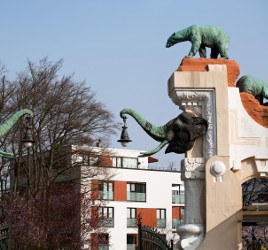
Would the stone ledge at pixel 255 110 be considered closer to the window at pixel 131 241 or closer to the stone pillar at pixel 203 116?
the stone pillar at pixel 203 116

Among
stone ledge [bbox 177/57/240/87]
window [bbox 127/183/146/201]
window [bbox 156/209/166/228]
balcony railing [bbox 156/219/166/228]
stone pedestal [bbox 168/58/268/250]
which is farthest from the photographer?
window [bbox 156/209/166/228]

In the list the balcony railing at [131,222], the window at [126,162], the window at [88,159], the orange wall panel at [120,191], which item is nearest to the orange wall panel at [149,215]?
the balcony railing at [131,222]

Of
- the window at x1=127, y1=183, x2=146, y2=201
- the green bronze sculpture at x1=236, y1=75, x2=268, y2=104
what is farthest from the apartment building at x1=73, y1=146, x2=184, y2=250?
the green bronze sculpture at x1=236, y1=75, x2=268, y2=104

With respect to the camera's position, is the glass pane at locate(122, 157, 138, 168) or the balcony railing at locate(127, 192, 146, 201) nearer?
the balcony railing at locate(127, 192, 146, 201)

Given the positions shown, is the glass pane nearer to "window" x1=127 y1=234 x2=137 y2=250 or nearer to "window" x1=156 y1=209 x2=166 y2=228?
"window" x1=156 y1=209 x2=166 y2=228

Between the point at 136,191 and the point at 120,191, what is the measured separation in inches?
74.5

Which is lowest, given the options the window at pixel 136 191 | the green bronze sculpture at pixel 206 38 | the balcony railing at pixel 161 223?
the balcony railing at pixel 161 223

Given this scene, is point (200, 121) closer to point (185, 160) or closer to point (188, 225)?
point (185, 160)

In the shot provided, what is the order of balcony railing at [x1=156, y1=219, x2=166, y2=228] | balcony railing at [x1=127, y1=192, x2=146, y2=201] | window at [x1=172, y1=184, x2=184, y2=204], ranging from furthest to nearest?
window at [x1=172, y1=184, x2=184, y2=204] < balcony railing at [x1=156, y1=219, x2=166, y2=228] < balcony railing at [x1=127, y1=192, x2=146, y2=201]

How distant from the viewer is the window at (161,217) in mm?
65375

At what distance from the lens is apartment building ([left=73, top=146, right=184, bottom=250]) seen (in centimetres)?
6219

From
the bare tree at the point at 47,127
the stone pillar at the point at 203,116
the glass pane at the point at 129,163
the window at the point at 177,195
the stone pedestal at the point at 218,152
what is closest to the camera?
the stone pedestal at the point at 218,152

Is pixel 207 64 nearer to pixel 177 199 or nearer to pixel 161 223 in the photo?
pixel 161 223

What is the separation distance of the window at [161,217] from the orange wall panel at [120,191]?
4241 millimetres
